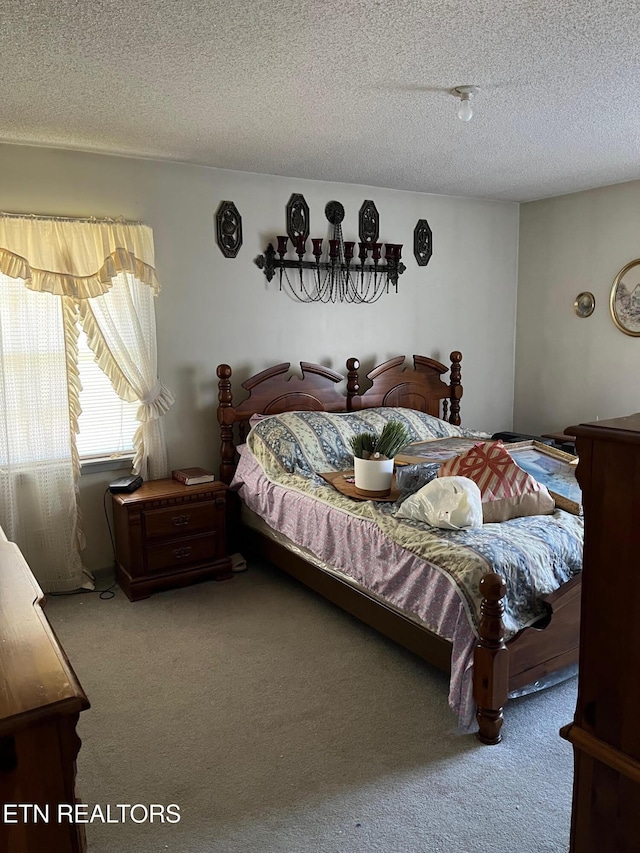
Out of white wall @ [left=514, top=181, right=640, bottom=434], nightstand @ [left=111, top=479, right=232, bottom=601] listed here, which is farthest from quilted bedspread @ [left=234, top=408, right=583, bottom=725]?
white wall @ [left=514, top=181, right=640, bottom=434]

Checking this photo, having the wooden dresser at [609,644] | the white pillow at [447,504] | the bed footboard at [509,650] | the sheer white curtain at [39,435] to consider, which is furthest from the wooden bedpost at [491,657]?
the sheer white curtain at [39,435]

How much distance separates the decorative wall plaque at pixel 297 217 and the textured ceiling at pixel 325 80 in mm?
355

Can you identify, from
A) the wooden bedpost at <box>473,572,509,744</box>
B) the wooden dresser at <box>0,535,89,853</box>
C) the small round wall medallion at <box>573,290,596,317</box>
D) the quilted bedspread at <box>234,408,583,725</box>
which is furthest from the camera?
the small round wall medallion at <box>573,290,596,317</box>

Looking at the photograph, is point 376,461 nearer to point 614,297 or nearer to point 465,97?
point 465,97

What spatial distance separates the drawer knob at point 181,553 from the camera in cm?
369

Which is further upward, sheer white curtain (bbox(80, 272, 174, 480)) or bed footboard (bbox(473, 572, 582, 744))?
sheer white curtain (bbox(80, 272, 174, 480))

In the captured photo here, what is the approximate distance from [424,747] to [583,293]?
3.60 meters

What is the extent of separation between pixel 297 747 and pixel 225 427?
6.85 feet

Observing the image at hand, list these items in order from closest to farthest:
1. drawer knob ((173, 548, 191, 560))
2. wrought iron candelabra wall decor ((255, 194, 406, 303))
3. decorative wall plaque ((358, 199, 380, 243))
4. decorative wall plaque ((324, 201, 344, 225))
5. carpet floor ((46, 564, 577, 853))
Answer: carpet floor ((46, 564, 577, 853))
drawer knob ((173, 548, 191, 560))
wrought iron candelabra wall decor ((255, 194, 406, 303))
decorative wall plaque ((324, 201, 344, 225))
decorative wall plaque ((358, 199, 380, 243))

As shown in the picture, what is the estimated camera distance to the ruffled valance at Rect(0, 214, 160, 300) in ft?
10.9

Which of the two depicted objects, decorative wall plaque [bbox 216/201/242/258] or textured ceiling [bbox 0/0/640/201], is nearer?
textured ceiling [bbox 0/0/640/201]

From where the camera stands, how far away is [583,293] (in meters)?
4.81

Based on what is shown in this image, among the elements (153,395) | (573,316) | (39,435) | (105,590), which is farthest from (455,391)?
(39,435)

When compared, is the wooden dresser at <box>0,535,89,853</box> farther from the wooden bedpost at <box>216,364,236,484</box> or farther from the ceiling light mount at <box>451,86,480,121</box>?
the wooden bedpost at <box>216,364,236,484</box>
